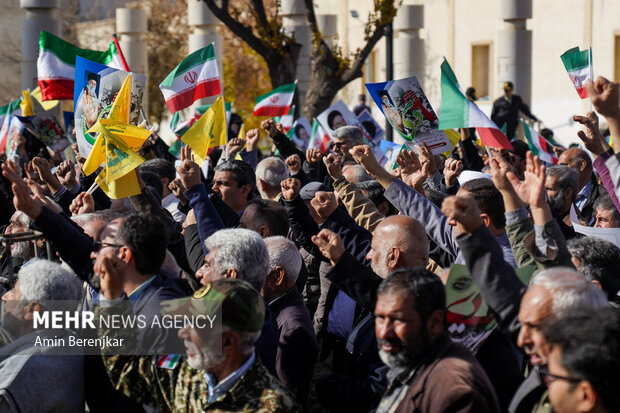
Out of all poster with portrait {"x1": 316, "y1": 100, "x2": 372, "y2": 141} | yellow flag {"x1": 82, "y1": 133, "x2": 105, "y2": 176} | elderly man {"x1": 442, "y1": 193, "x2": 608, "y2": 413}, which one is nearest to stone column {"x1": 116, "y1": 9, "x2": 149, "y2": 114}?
poster with portrait {"x1": 316, "y1": 100, "x2": 372, "y2": 141}

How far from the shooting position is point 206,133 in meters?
7.71

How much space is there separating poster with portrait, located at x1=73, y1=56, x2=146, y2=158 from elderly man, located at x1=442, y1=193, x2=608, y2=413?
4031 millimetres

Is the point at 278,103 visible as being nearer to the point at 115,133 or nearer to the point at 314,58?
the point at 314,58

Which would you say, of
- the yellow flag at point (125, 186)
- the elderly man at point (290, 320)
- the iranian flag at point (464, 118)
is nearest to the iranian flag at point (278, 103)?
the iranian flag at point (464, 118)

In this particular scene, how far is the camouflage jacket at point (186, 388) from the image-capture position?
3680mm

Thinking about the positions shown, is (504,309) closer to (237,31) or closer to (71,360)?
(71,360)

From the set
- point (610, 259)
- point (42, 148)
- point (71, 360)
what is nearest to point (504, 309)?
point (610, 259)

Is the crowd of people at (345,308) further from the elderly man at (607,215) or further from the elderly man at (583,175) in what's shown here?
the elderly man at (583,175)

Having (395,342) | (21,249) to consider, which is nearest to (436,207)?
(395,342)

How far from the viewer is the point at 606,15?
25.2m

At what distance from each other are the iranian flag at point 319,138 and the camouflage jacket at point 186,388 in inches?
323

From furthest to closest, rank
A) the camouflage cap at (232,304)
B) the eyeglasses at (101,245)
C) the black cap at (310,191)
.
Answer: the black cap at (310,191), the eyeglasses at (101,245), the camouflage cap at (232,304)

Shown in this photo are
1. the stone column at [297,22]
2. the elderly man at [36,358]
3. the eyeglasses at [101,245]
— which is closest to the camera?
the elderly man at [36,358]

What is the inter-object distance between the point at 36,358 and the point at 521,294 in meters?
2.07
